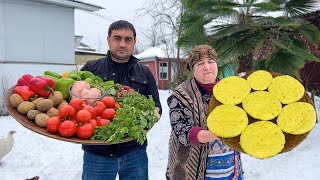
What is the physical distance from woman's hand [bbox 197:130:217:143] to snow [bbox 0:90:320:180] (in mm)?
3170

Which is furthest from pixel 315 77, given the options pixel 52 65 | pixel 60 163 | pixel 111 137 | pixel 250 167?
pixel 111 137

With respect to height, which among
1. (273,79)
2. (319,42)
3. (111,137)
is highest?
(319,42)

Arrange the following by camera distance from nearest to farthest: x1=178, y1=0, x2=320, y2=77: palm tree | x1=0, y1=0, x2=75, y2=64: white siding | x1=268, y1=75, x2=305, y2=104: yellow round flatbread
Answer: x1=268, y1=75, x2=305, y2=104: yellow round flatbread
x1=178, y1=0, x2=320, y2=77: palm tree
x1=0, y1=0, x2=75, y2=64: white siding

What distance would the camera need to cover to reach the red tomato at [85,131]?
1.82m

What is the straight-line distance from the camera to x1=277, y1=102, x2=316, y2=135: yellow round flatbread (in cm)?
156

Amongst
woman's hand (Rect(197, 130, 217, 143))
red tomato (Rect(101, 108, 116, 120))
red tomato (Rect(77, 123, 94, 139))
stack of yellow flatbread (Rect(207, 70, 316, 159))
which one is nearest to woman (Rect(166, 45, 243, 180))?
woman's hand (Rect(197, 130, 217, 143))

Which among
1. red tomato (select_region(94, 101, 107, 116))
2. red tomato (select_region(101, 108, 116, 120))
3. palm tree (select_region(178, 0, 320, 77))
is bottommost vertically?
red tomato (select_region(101, 108, 116, 120))

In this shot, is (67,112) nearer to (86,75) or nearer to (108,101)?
(108,101)

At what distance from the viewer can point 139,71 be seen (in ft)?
8.04

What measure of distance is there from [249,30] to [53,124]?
2.91 m

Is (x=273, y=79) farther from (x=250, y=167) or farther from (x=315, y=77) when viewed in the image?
(x=315, y=77)

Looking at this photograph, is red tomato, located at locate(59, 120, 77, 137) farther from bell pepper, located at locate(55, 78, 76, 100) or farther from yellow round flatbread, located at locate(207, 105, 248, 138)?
yellow round flatbread, located at locate(207, 105, 248, 138)

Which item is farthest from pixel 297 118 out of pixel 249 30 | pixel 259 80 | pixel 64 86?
pixel 249 30

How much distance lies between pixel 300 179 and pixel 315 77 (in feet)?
17.0
